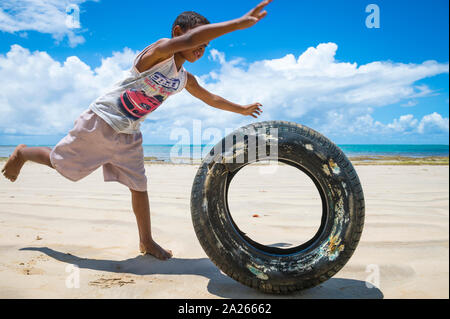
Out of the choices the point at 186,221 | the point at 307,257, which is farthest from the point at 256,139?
the point at 186,221

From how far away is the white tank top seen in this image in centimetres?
218

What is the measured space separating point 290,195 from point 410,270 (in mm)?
2716

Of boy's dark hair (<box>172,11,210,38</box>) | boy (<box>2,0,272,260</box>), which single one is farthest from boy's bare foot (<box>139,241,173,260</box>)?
boy's dark hair (<box>172,11,210,38</box>)

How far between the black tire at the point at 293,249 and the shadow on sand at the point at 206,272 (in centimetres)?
13

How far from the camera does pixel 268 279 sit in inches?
62.8

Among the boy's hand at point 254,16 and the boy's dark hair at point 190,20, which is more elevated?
the boy's dark hair at point 190,20

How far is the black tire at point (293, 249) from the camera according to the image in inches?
62.6

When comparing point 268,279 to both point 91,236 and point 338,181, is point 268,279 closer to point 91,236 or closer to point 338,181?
point 338,181

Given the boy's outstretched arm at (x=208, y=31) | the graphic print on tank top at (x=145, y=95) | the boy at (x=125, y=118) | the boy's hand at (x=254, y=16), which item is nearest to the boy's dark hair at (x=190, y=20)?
the boy at (x=125, y=118)

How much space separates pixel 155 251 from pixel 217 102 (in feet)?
4.51

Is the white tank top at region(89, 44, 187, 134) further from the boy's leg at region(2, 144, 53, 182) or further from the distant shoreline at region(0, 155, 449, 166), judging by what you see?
the distant shoreline at region(0, 155, 449, 166)

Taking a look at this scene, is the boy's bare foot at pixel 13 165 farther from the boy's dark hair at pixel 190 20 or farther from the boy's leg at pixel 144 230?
the boy's dark hair at pixel 190 20

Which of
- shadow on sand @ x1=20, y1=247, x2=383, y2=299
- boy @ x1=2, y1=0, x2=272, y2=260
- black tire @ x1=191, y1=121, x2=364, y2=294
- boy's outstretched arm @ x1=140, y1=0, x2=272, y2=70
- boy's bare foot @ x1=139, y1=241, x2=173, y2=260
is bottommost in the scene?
shadow on sand @ x1=20, y1=247, x2=383, y2=299
